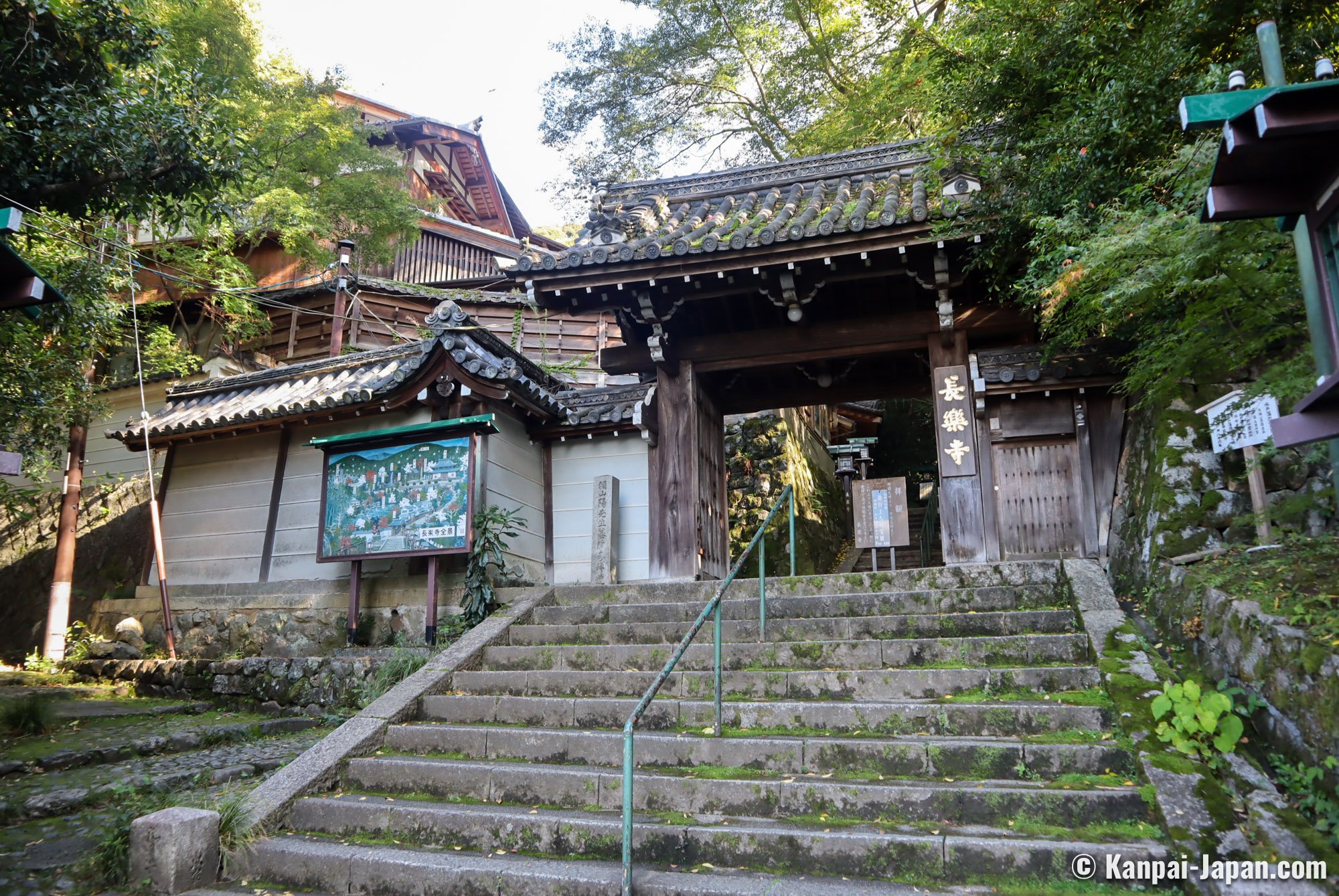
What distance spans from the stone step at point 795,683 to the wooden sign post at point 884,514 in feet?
20.5

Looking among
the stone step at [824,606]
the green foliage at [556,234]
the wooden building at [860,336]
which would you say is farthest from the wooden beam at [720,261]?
the green foliage at [556,234]

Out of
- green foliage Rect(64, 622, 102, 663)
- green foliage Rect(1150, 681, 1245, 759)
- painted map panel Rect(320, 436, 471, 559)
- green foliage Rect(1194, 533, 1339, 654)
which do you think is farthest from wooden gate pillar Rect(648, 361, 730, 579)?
green foliage Rect(64, 622, 102, 663)

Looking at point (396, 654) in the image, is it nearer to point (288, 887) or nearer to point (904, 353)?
point (288, 887)

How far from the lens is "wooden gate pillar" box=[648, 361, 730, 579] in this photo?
10031 mm

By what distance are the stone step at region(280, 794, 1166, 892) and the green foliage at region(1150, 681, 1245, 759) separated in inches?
30.1

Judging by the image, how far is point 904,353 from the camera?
10.6m

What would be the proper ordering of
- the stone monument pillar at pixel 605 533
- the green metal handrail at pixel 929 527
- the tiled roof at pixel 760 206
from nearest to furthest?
the tiled roof at pixel 760 206 → the stone monument pillar at pixel 605 533 → the green metal handrail at pixel 929 527

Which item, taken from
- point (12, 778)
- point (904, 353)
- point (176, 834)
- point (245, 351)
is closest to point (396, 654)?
point (12, 778)

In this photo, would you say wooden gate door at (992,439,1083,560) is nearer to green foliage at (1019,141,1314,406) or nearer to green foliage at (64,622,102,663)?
green foliage at (1019,141,1314,406)

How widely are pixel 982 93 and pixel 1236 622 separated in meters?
5.92

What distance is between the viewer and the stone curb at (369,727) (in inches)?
215

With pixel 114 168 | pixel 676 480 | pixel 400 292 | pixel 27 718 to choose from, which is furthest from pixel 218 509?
pixel 400 292

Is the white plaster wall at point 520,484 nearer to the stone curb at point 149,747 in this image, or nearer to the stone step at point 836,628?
the stone step at point 836,628

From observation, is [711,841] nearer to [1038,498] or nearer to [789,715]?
[789,715]
